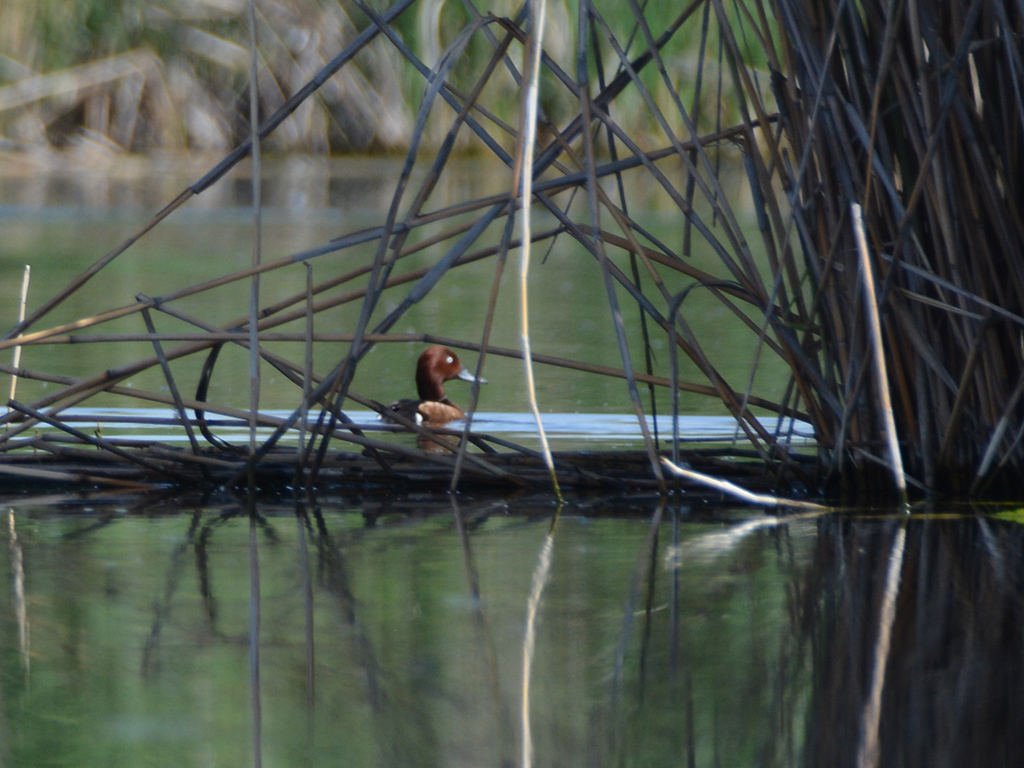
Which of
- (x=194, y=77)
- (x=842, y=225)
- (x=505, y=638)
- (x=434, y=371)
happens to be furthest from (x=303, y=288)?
(x=194, y=77)

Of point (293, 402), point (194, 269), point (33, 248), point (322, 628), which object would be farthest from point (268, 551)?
point (33, 248)

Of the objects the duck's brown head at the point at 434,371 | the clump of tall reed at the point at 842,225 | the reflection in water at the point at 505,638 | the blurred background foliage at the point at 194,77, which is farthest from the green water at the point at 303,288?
the reflection in water at the point at 505,638

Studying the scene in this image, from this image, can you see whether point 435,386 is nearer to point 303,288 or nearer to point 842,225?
point 842,225

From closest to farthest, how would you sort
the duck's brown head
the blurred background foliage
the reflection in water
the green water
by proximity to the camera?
the reflection in water < the green water < the duck's brown head < the blurred background foliage

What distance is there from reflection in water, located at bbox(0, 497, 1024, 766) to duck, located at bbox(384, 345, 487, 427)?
1823 mm

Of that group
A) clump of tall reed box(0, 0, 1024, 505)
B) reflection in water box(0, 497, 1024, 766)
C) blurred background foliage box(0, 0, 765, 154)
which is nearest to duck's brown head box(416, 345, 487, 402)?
clump of tall reed box(0, 0, 1024, 505)

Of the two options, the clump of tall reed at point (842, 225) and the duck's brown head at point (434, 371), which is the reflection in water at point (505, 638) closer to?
the clump of tall reed at point (842, 225)

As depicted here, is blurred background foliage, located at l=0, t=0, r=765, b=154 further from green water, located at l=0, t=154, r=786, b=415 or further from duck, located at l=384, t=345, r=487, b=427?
duck, located at l=384, t=345, r=487, b=427

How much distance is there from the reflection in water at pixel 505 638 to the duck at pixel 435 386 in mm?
1823

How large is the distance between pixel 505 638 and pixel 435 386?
322cm

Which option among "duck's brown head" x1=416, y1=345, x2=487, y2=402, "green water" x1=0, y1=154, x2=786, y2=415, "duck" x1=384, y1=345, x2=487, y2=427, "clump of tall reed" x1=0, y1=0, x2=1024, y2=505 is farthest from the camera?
"duck's brown head" x1=416, y1=345, x2=487, y2=402

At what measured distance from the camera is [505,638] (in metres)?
2.04

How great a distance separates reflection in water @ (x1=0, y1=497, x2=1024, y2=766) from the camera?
1657 mm

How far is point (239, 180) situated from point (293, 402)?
13.5 meters
